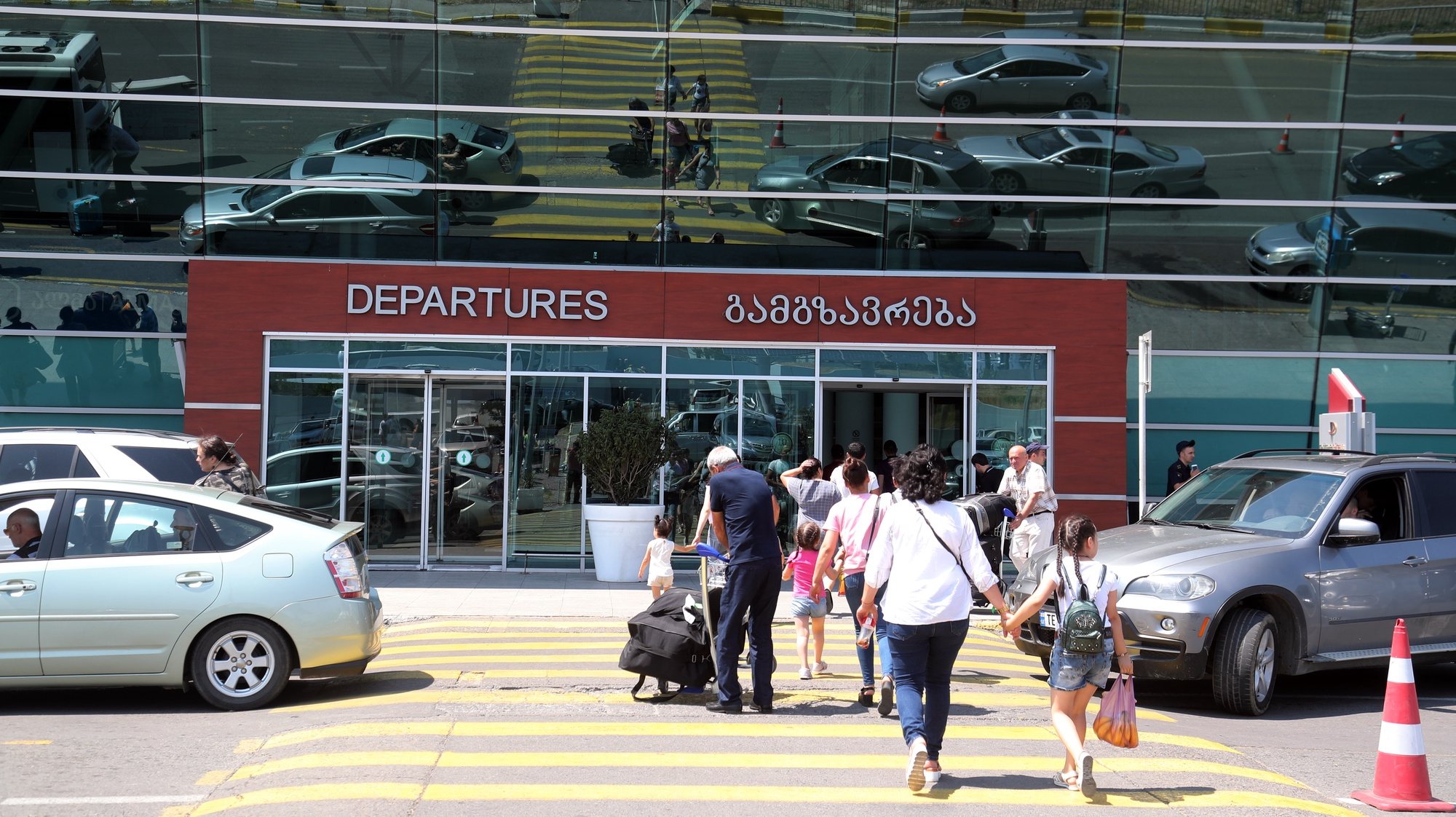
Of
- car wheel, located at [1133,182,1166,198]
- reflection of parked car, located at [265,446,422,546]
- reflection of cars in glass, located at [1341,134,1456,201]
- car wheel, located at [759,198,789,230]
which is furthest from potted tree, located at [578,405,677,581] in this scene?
reflection of cars in glass, located at [1341,134,1456,201]

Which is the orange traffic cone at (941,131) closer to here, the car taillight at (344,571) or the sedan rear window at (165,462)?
the sedan rear window at (165,462)

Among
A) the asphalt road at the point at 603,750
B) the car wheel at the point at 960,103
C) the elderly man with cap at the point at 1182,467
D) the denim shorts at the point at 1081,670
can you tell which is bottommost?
the asphalt road at the point at 603,750

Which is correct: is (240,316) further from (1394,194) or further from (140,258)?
(1394,194)

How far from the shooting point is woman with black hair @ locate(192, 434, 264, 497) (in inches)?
418

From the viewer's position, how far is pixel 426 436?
17.6 meters

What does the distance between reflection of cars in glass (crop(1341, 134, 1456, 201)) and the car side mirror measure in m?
10.8

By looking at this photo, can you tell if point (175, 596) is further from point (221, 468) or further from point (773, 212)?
point (773, 212)

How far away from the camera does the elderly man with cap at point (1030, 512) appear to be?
14.0 metres

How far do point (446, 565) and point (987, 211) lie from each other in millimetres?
8829

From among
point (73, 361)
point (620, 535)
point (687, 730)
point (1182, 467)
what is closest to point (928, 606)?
point (687, 730)

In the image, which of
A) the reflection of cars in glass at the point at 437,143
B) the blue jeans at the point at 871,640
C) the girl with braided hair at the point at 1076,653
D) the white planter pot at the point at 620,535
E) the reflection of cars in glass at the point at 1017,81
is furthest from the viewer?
the reflection of cars in glass at the point at 1017,81

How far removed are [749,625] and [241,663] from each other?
11.1 feet

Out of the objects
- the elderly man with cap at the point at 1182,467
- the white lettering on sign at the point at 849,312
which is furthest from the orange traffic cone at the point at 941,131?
the elderly man with cap at the point at 1182,467

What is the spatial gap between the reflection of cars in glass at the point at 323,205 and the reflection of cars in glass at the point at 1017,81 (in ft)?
23.3
